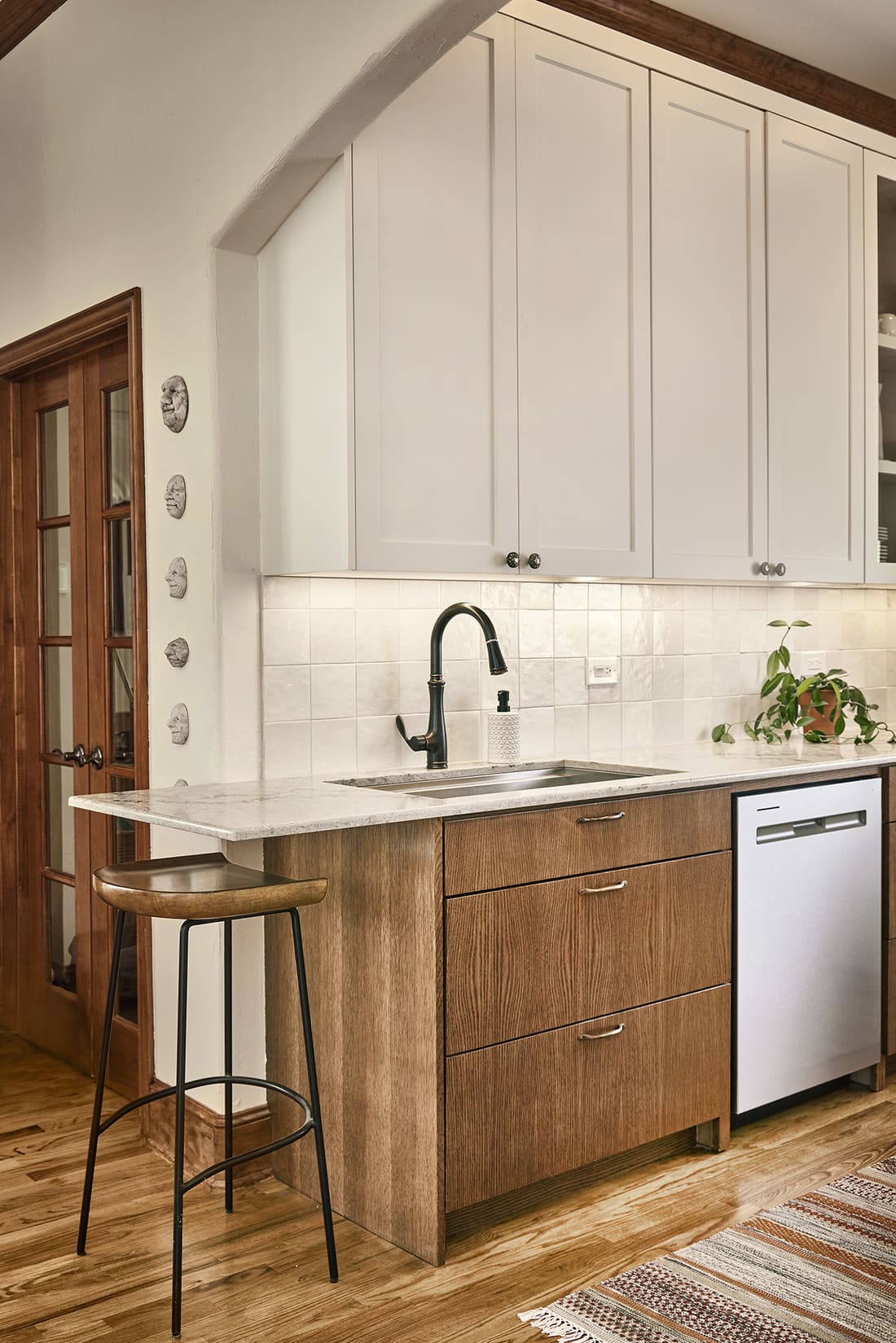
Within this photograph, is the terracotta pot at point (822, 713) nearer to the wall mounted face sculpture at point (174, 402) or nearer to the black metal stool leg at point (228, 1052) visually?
the black metal stool leg at point (228, 1052)

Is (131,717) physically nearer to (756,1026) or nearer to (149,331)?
(149,331)

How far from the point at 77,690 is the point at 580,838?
159 centimetres

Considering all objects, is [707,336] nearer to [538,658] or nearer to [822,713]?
[538,658]

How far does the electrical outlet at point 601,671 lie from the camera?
349 cm

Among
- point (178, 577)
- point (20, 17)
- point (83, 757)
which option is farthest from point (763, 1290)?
point (20, 17)

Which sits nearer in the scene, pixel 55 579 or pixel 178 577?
pixel 178 577

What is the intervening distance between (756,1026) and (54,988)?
1983mm

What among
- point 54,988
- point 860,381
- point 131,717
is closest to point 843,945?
point 860,381

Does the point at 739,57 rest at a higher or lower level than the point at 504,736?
higher

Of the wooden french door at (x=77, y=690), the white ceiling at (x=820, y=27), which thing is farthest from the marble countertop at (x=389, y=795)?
the white ceiling at (x=820, y=27)

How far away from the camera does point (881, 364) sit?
3842 mm

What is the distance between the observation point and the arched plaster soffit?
2234mm

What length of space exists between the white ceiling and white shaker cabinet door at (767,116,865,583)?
22 centimetres

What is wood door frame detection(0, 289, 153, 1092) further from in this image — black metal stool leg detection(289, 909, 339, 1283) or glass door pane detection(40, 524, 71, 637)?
black metal stool leg detection(289, 909, 339, 1283)
